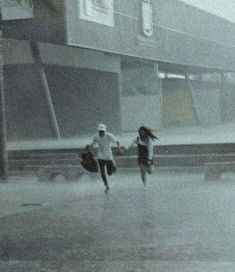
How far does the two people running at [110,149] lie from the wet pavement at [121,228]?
0.54m

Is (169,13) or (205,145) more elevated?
(169,13)

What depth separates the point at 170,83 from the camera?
2404 inches

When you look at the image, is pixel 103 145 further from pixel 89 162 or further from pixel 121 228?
pixel 121 228

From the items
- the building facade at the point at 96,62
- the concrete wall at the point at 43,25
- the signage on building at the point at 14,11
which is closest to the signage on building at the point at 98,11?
the building facade at the point at 96,62

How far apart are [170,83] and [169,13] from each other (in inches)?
408

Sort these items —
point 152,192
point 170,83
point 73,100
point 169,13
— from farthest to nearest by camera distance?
point 170,83 < point 169,13 < point 73,100 < point 152,192

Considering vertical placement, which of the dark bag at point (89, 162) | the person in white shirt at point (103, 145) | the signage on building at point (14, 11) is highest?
the signage on building at point (14, 11)

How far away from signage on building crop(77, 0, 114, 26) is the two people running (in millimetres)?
21271

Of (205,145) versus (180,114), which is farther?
(180,114)

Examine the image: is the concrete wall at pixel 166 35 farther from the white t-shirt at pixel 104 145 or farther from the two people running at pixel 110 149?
the white t-shirt at pixel 104 145

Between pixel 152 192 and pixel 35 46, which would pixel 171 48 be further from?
pixel 152 192

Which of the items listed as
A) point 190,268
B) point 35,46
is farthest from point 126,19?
point 190,268

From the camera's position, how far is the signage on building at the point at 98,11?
37188mm

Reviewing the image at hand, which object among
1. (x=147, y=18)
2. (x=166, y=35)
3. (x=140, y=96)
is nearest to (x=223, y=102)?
(x=166, y=35)
